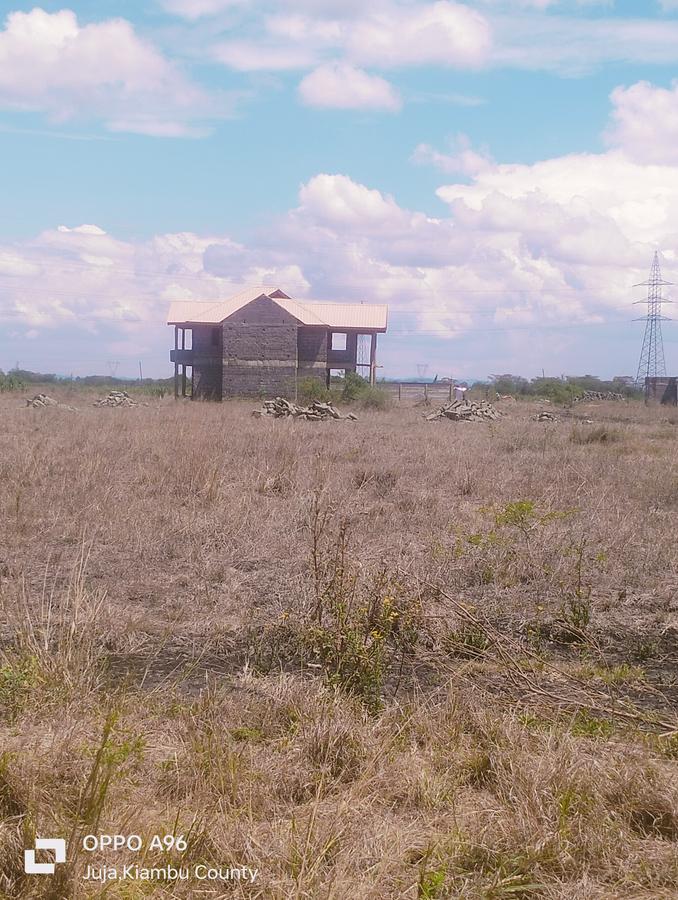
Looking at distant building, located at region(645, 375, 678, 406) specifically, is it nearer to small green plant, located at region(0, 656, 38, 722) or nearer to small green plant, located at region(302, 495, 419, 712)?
small green plant, located at region(302, 495, 419, 712)

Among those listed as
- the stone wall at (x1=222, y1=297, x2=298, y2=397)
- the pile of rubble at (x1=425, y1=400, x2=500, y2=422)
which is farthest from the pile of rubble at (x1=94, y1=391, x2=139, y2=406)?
the pile of rubble at (x1=425, y1=400, x2=500, y2=422)

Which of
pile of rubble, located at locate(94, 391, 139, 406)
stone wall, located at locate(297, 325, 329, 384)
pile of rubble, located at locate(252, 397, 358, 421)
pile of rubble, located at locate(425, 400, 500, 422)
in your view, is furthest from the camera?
stone wall, located at locate(297, 325, 329, 384)

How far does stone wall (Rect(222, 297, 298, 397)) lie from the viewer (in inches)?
1334

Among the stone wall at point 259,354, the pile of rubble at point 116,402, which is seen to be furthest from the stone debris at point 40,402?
the stone wall at point 259,354

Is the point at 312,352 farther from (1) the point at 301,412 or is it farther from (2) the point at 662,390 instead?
(2) the point at 662,390

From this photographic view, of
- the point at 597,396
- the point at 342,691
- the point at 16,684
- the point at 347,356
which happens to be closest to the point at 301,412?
the point at 347,356

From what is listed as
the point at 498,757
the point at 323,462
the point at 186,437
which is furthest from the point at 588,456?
the point at 498,757

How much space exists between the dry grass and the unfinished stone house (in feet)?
78.6

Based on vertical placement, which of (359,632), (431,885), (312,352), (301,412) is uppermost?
(312,352)

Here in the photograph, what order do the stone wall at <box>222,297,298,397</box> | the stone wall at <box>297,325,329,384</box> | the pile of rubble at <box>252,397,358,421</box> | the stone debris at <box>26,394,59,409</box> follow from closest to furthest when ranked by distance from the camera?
1. the pile of rubble at <box>252,397,358,421</box>
2. the stone debris at <box>26,394,59,409</box>
3. the stone wall at <box>222,297,298,397</box>
4. the stone wall at <box>297,325,329,384</box>

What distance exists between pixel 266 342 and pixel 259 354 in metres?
0.57

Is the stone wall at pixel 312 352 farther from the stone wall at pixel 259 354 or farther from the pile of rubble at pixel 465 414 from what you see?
the pile of rubble at pixel 465 414

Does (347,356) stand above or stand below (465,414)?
above

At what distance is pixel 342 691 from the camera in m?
4.55
